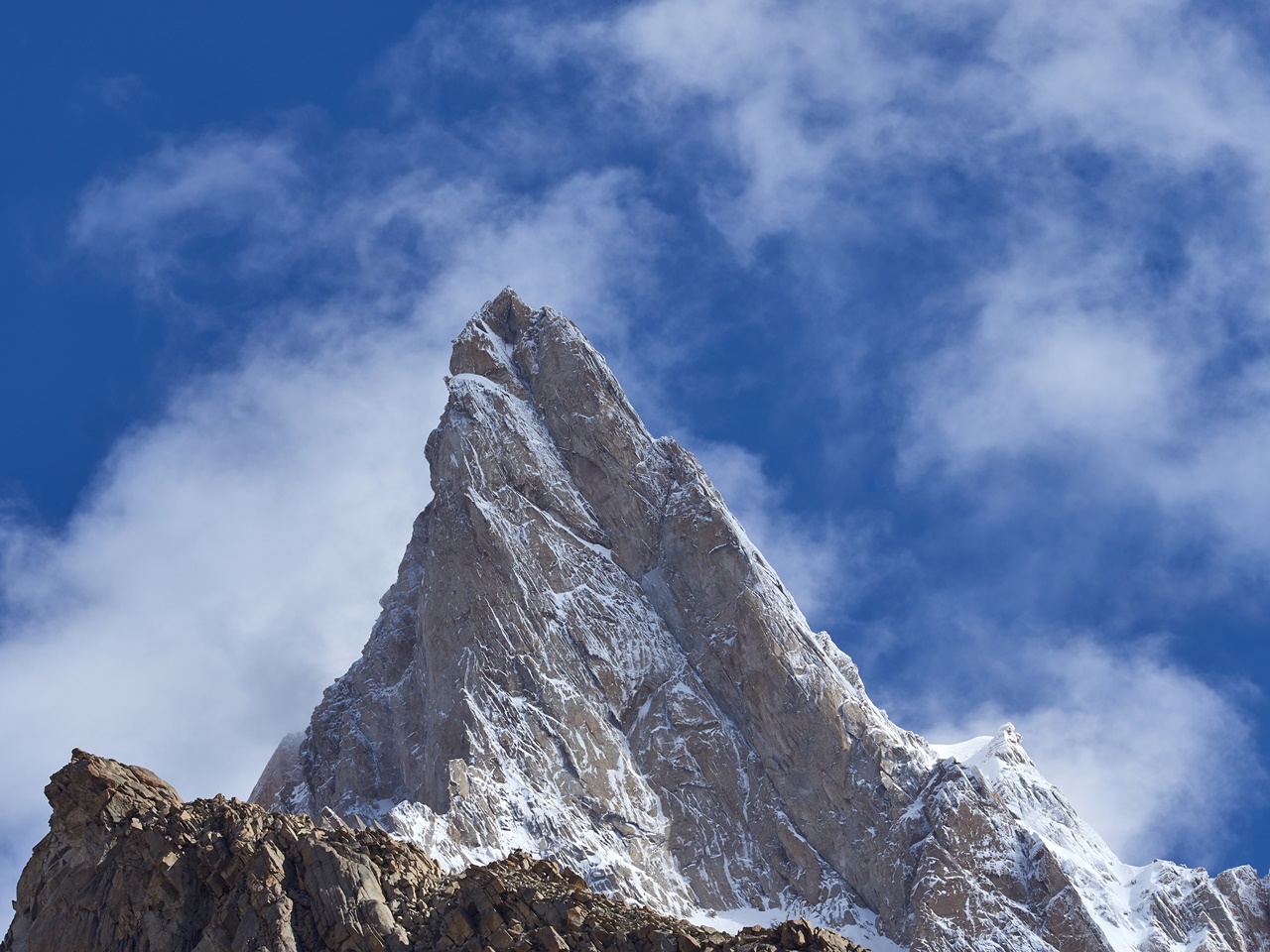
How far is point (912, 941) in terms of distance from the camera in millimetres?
198250

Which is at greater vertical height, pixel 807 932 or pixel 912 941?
pixel 912 941

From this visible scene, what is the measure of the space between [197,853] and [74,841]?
24.9 ft

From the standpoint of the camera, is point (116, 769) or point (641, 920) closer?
point (641, 920)

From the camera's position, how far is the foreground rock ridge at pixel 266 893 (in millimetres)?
93500

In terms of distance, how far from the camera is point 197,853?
100375 mm

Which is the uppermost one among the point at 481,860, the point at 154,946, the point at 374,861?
the point at 481,860

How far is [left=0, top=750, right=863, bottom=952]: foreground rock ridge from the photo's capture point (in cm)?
9350

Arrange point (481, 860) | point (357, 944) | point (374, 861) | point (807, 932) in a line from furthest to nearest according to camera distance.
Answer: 1. point (481, 860)
2. point (374, 861)
3. point (357, 944)
4. point (807, 932)

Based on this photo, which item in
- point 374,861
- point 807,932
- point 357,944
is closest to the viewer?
point 807,932

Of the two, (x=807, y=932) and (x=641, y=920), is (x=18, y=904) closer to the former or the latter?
(x=641, y=920)

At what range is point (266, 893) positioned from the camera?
318ft

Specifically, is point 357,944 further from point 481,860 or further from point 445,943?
point 481,860

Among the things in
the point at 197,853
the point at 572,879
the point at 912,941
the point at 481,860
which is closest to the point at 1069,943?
the point at 912,941

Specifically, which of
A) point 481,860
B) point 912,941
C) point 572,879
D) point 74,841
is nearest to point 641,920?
point 572,879
